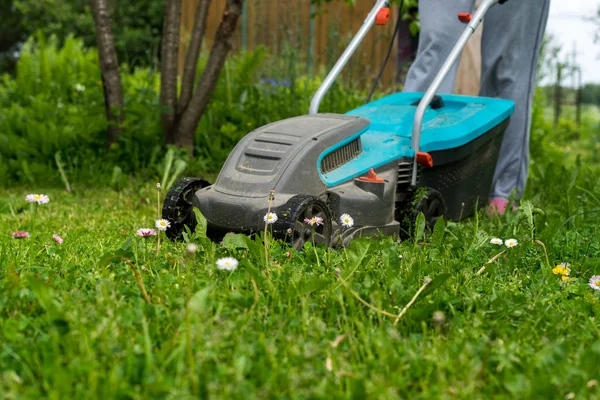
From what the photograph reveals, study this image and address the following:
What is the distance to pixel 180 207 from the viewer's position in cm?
253

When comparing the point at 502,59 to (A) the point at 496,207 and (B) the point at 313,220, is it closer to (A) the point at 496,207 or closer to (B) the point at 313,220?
(A) the point at 496,207

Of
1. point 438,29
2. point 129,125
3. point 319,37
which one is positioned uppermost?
point 438,29

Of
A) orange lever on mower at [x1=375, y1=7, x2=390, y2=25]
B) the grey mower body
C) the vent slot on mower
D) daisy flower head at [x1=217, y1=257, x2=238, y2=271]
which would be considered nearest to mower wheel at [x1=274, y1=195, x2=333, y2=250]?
the grey mower body

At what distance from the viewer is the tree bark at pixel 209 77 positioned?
3955 millimetres

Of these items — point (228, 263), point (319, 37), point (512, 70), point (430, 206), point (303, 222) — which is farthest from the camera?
point (319, 37)

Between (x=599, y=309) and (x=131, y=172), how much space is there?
2832 mm

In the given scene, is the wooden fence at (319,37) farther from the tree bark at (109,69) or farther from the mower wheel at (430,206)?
the mower wheel at (430,206)

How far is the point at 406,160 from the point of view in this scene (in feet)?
8.77

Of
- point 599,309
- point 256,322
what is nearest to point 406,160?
point 599,309

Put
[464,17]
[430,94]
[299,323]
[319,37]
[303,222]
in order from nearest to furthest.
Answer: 1. [299,323]
2. [303,222]
3. [430,94]
4. [464,17]
5. [319,37]

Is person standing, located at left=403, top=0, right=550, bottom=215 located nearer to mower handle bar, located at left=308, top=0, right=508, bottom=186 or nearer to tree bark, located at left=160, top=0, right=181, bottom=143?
mower handle bar, located at left=308, top=0, right=508, bottom=186

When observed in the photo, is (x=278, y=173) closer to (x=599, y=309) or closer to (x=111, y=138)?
(x=599, y=309)

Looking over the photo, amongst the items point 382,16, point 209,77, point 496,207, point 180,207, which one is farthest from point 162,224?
point 209,77

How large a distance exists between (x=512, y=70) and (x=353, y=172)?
3.96 ft
